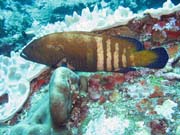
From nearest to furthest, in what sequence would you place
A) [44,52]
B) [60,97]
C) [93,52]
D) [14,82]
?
[60,97] → [93,52] → [44,52] → [14,82]

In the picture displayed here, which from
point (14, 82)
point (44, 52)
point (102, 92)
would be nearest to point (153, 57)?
point (102, 92)

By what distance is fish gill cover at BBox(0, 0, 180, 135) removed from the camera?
2492 mm

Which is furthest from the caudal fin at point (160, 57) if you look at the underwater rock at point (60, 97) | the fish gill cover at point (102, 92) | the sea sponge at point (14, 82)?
the sea sponge at point (14, 82)

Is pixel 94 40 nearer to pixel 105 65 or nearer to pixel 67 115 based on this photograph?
pixel 105 65

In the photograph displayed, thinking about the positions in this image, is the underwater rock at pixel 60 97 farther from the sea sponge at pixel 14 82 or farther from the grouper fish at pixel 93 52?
the sea sponge at pixel 14 82

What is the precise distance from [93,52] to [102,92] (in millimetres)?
426

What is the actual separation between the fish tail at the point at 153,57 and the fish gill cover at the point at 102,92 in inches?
13.3

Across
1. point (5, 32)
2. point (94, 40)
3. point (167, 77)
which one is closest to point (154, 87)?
point (167, 77)

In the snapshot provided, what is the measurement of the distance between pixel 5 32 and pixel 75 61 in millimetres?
4563

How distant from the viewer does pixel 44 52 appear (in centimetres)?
288

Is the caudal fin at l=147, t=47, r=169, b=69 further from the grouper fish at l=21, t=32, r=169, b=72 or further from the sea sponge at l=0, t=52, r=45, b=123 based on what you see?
the sea sponge at l=0, t=52, r=45, b=123

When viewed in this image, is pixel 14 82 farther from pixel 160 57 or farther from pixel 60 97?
pixel 160 57

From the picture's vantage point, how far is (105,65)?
270 cm

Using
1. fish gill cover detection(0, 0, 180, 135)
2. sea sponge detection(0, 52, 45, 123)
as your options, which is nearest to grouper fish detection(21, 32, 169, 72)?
fish gill cover detection(0, 0, 180, 135)
